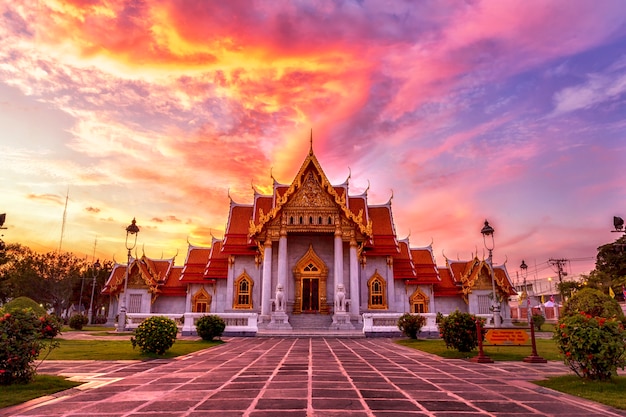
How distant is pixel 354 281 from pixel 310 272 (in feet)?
12.3

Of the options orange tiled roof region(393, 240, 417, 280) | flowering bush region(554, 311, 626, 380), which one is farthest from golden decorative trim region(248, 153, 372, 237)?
flowering bush region(554, 311, 626, 380)

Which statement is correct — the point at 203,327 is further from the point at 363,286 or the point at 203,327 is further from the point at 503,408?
the point at 503,408

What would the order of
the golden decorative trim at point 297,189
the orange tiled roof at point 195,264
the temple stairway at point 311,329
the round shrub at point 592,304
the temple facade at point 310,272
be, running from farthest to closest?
the orange tiled roof at point 195,264
the golden decorative trim at point 297,189
the temple facade at point 310,272
the temple stairway at point 311,329
the round shrub at point 592,304

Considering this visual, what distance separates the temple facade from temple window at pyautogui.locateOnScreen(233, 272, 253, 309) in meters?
0.07

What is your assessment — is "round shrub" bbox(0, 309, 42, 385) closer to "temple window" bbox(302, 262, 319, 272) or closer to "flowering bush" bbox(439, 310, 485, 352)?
→ "flowering bush" bbox(439, 310, 485, 352)

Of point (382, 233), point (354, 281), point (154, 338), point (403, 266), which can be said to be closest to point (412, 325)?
point (354, 281)

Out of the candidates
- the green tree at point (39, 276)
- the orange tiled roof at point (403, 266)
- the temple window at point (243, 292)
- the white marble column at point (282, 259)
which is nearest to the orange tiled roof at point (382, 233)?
the orange tiled roof at point (403, 266)

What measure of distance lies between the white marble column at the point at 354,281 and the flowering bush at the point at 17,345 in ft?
70.0

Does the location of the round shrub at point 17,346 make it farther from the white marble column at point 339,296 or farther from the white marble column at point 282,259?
the white marble column at point 282,259

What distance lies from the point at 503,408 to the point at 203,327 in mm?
16578

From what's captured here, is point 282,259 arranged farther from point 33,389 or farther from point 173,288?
point 33,389

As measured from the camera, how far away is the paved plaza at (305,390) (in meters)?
6.44

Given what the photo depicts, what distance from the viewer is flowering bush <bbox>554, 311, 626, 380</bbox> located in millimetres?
8891

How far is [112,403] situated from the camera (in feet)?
22.8
